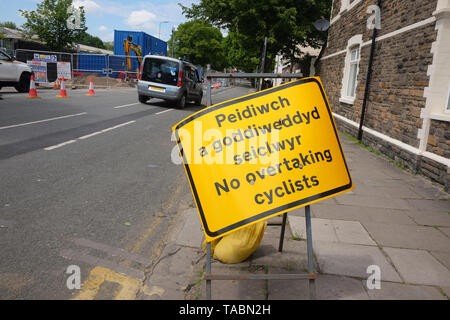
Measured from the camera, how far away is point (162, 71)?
1409 centimetres

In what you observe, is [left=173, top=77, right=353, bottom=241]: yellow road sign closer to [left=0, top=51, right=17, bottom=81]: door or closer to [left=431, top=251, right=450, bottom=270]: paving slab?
[left=431, top=251, right=450, bottom=270]: paving slab

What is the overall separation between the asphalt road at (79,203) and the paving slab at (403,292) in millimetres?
1807

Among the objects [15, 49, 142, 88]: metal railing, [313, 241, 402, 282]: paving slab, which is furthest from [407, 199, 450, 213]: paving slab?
[15, 49, 142, 88]: metal railing

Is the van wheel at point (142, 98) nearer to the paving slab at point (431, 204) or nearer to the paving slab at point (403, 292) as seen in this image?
the paving slab at point (431, 204)

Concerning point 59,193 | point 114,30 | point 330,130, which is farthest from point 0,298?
point 114,30

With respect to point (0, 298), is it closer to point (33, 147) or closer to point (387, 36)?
point (33, 147)

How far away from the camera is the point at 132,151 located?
21.6 ft

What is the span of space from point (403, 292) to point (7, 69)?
53.9 feet

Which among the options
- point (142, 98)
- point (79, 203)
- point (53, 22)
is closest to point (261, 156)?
point (79, 203)

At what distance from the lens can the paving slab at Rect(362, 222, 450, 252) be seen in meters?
3.38

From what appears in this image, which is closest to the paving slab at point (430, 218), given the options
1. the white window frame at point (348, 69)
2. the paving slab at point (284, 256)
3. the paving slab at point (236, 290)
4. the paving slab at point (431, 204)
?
the paving slab at point (431, 204)

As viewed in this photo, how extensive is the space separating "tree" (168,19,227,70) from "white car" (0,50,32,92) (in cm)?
5849

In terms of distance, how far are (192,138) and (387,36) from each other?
775 cm

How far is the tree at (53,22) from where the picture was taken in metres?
30.5
